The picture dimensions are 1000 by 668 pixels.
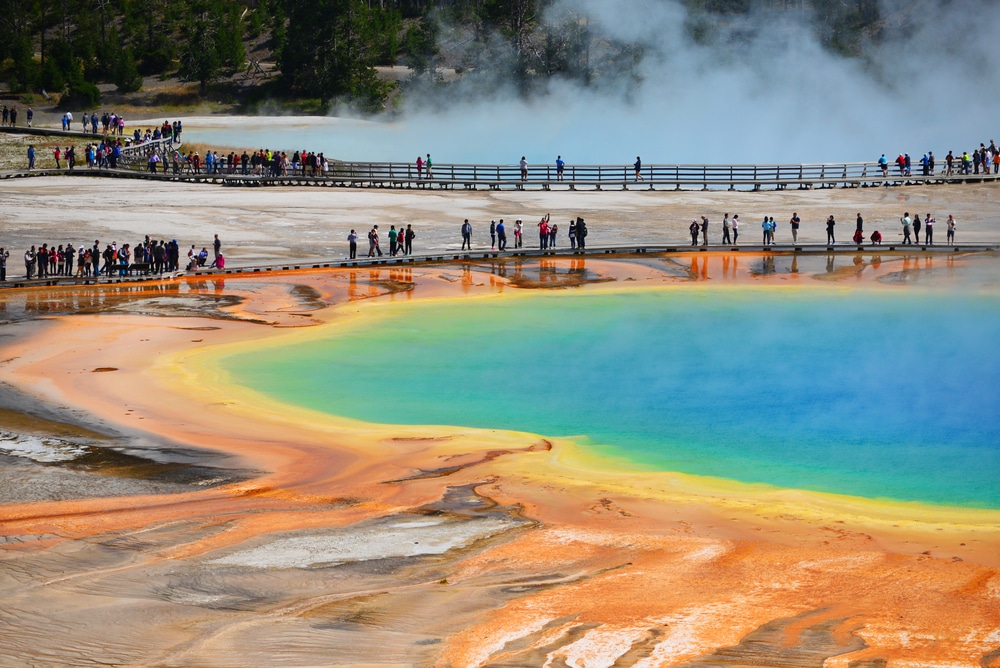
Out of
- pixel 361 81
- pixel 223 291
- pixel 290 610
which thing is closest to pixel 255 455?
pixel 290 610

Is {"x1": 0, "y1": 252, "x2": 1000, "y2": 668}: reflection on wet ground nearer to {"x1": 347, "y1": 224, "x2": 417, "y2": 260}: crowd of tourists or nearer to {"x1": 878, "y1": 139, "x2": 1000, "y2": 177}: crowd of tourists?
{"x1": 347, "y1": 224, "x2": 417, "y2": 260}: crowd of tourists

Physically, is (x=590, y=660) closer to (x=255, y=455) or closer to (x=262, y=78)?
(x=255, y=455)

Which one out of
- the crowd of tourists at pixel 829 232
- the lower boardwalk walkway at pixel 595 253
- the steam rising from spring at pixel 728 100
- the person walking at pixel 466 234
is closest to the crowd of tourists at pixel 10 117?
the steam rising from spring at pixel 728 100

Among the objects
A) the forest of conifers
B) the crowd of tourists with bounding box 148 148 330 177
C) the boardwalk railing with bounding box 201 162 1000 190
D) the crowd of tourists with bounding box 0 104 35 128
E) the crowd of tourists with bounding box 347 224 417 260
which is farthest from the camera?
the forest of conifers

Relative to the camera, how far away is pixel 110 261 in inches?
1486

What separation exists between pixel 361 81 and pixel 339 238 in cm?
4477

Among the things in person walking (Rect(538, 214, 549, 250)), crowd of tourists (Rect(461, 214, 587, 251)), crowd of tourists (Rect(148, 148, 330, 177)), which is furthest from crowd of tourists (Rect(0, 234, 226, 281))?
crowd of tourists (Rect(148, 148, 330, 177))

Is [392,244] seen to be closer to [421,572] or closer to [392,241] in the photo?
[392,241]

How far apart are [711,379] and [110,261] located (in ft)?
65.1

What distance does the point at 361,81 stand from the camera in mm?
87500

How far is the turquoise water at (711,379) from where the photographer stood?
21.3 meters

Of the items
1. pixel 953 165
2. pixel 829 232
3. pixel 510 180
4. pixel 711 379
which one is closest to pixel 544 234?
pixel 829 232

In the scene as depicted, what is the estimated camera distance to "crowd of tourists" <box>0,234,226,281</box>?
3703 centimetres

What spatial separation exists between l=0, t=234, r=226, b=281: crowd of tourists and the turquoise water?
8105 mm
